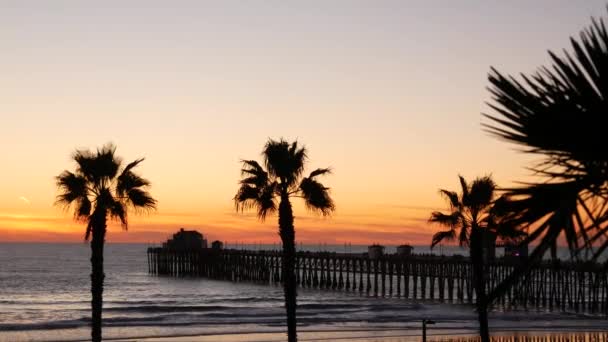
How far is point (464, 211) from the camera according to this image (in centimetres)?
2339

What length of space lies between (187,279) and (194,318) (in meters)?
60.0

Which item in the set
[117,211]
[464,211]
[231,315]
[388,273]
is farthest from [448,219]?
[388,273]

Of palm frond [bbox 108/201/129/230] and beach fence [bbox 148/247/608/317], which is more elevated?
palm frond [bbox 108/201/129/230]

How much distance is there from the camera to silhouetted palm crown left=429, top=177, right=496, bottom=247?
22.8 m

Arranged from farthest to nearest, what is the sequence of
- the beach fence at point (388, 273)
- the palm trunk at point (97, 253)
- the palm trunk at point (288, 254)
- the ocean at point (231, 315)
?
the beach fence at point (388, 273), the ocean at point (231, 315), the palm trunk at point (97, 253), the palm trunk at point (288, 254)

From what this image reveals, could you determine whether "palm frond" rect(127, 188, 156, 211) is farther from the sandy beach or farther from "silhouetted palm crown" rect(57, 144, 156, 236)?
the sandy beach

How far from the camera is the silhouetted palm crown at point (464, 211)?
22.8 metres

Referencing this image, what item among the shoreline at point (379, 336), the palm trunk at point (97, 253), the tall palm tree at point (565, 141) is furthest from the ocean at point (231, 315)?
the tall palm tree at point (565, 141)

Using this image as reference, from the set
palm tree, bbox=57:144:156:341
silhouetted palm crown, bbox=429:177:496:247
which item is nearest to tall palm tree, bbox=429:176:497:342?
silhouetted palm crown, bbox=429:177:496:247

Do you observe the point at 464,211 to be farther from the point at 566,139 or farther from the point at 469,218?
the point at 566,139

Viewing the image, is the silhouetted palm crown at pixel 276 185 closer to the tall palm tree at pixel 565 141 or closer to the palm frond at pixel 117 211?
the palm frond at pixel 117 211

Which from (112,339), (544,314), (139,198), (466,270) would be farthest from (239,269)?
(139,198)

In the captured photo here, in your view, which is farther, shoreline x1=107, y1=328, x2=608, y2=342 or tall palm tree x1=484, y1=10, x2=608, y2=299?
shoreline x1=107, y1=328, x2=608, y2=342

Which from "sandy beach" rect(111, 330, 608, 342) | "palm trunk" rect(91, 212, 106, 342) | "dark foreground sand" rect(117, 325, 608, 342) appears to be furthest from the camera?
"sandy beach" rect(111, 330, 608, 342)
